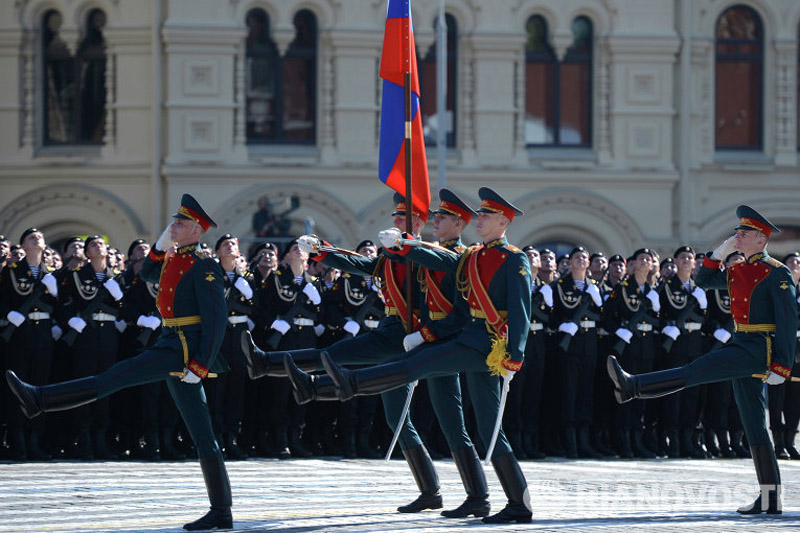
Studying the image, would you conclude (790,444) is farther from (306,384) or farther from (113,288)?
(306,384)

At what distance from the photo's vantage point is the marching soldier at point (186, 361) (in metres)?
9.75

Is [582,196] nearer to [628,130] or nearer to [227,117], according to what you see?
[628,130]

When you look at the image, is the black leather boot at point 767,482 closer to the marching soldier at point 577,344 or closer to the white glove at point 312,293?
the marching soldier at point 577,344

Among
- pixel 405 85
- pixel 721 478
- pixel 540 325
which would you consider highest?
pixel 405 85

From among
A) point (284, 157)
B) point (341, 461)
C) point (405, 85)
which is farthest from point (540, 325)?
point (284, 157)

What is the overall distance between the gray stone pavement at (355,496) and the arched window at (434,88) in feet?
42.7

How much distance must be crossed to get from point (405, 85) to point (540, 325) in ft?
15.5

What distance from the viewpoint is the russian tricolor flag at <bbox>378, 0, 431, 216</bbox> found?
11.5 metres

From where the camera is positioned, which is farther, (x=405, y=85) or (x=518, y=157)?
(x=518, y=157)

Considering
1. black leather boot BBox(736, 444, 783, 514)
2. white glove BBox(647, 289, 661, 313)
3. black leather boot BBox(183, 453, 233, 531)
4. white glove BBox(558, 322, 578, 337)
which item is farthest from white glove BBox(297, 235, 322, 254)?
white glove BBox(647, 289, 661, 313)

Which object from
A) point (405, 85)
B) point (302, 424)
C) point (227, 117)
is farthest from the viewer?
point (227, 117)

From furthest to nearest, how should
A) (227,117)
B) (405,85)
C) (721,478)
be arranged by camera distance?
(227,117), (721,478), (405,85)

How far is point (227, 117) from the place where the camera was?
1062 inches

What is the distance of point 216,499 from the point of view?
9.88m
